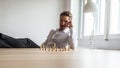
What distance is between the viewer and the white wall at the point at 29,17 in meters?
4.45

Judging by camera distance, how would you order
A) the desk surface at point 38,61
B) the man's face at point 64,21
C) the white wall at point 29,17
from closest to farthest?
the desk surface at point 38,61
the man's face at point 64,21
the white wall at point 29,17

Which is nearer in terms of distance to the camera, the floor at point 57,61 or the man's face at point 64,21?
the floor at point 57,61

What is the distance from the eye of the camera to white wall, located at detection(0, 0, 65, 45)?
4.45 meters

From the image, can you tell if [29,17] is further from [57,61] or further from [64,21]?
[57,61]

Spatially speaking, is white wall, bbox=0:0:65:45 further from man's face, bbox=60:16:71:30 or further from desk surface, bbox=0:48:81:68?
desk surface, bbox=0:48:81:68

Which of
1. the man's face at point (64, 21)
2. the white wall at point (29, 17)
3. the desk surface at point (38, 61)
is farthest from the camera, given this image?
the white wall at point (29, 17)

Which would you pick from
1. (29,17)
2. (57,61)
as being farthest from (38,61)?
(29,17)

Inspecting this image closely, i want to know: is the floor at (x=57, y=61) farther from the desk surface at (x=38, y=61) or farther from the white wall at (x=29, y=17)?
the white wall at (x=29, y=17)

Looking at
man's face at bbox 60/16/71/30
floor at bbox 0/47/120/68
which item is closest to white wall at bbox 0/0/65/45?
man's face at bbox 60/16/71/30

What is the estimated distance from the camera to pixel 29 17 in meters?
4.55

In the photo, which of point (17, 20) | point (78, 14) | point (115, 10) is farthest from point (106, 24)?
point (17, 20)

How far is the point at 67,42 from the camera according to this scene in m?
1.63

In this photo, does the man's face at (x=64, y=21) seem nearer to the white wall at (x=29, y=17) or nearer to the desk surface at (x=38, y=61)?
the desk surface at (x=38, y=61)

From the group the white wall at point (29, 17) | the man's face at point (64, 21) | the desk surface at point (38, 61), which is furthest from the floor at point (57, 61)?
the white wall at point (29, 17)
